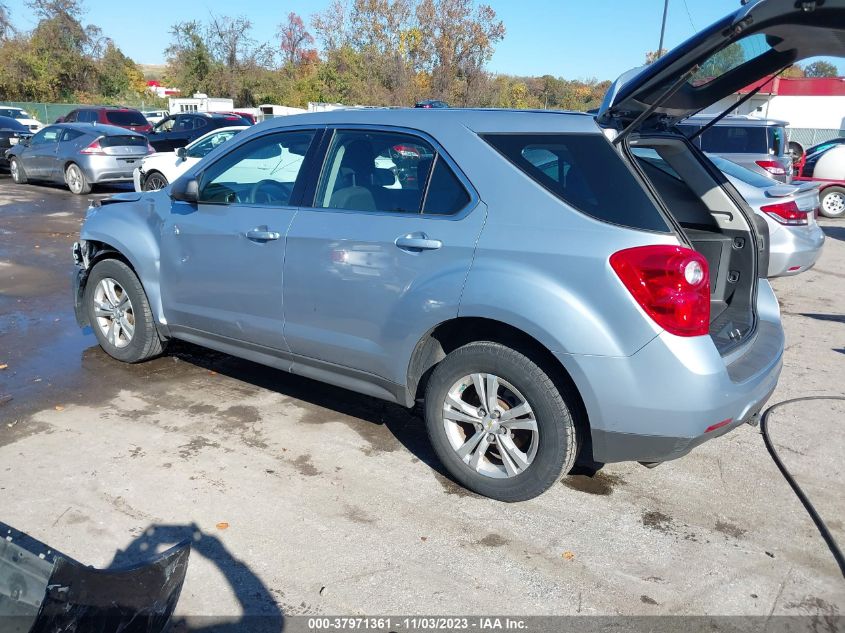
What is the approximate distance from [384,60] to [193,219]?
124ft

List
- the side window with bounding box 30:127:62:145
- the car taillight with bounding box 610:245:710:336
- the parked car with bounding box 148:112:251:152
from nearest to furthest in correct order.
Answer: the car taillight with bounding box 610:245:710:336, the side window with bounding box 30:127:62:145, the parked car with bounding box 148:112:251:152

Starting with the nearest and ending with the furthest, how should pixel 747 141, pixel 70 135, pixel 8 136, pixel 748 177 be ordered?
pixel 748 177 → pixel 747 141 → pixel 70 135 → pixel 8 136

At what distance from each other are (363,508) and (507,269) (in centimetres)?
139

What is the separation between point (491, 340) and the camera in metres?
3.66

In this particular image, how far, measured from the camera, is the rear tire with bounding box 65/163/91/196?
1602 centimetres

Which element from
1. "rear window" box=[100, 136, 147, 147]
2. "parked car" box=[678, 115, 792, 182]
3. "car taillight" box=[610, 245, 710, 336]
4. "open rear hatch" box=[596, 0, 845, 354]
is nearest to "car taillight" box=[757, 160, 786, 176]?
"parked car" box=[678, 115, 792, 182]

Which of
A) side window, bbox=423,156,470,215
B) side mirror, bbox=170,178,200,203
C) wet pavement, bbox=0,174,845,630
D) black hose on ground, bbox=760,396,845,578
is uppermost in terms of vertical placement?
side window, bbox=423,156,470,215

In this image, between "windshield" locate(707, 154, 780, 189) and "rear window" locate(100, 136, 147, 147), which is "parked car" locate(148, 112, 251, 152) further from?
"windshield" locate(707, 154, 780, 189)

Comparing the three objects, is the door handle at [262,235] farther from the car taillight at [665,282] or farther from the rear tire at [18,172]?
the rear tire at [18,172]

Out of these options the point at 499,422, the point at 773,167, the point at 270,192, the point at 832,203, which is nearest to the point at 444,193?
the point at 499,422

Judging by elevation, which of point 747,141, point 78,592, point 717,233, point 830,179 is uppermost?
point 747,141

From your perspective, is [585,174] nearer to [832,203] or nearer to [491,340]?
[491,340]

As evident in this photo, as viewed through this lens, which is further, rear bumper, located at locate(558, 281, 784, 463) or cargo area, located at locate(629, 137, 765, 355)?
cargo area, located at locate(629, 137, 765, 355)

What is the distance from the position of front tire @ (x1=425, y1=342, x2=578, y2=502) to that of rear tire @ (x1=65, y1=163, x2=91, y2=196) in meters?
14.7
